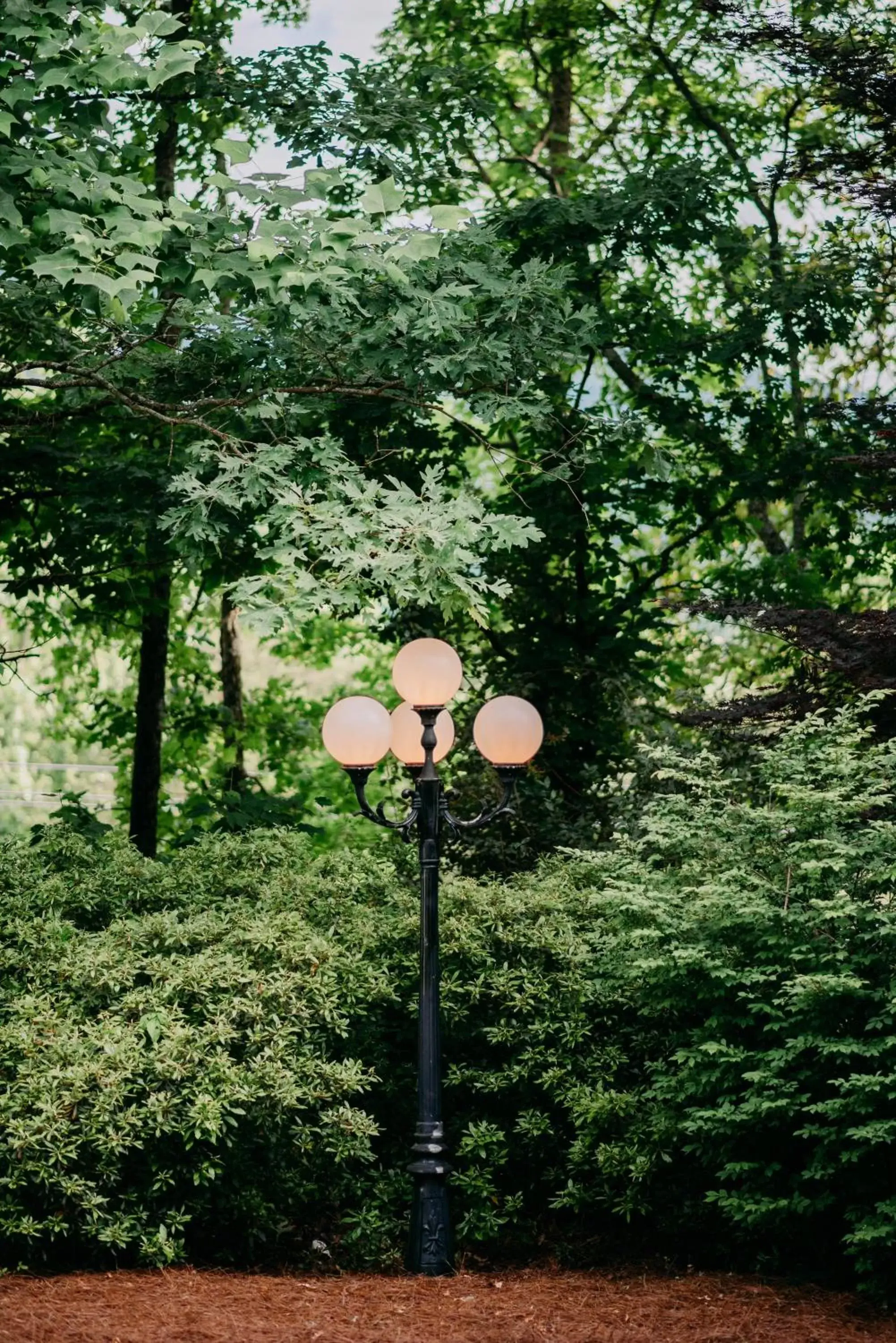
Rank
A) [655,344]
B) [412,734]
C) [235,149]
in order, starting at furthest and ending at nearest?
1. [655,344]
2. [412,734]
3. [235,149]

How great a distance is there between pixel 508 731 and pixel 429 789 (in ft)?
1.38

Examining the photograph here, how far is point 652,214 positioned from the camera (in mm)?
8312

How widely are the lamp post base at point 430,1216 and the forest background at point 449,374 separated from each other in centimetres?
217

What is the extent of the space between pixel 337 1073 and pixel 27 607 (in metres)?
6.19

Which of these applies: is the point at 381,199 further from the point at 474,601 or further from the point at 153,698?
the point at 153,698

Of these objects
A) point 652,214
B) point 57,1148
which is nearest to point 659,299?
point 652,214

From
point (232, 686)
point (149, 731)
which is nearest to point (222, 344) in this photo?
point (149, 731)

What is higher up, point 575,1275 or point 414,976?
point 414,976

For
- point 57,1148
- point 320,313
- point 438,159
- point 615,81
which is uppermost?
point 615,81

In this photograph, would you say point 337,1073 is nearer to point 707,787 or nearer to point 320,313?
point 707,787

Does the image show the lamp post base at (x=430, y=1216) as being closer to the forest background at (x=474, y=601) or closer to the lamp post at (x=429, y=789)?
the lamp post at (x=429, y=789)

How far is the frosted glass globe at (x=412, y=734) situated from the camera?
5.77 meters

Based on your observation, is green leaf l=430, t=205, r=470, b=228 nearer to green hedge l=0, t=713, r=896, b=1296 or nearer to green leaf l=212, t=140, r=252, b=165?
green leaf l=212, t=140, r=252, b=165

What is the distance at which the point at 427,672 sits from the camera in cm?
526
